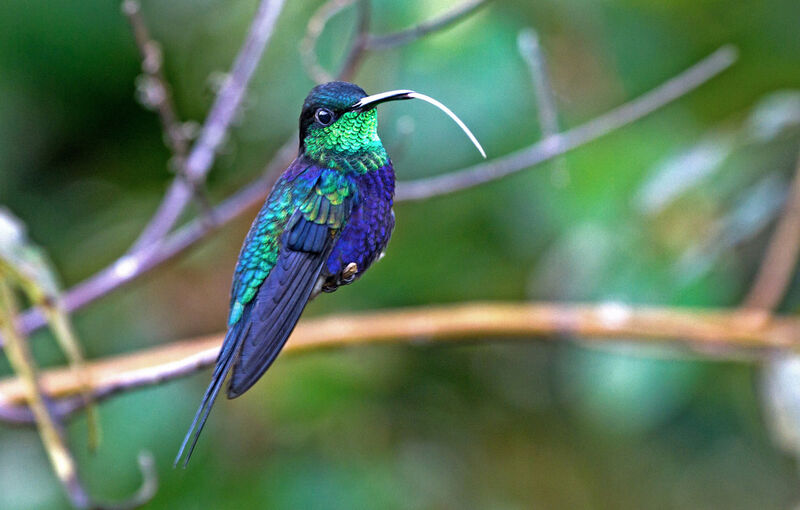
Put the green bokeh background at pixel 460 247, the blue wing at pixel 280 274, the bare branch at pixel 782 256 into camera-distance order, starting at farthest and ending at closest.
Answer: the green bokeh background at pixel 460 247 → the bare branch at pixel 782 256 → the blue wing at pixel 280 274

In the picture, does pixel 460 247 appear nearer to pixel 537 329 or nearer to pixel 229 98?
pixel 537 329

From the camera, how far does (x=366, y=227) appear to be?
1.79ft

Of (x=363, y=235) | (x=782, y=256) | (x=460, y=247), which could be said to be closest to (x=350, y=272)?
(x=363, y=235)

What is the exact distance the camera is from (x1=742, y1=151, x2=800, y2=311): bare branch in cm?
187

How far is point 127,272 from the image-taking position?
1540 mm

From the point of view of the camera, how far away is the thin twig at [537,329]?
171 cm

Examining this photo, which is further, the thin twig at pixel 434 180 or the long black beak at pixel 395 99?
the thin twig at pixel 434 180

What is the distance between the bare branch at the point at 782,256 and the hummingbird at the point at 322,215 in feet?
4.88

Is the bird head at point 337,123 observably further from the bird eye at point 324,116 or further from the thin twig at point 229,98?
the thin twig at point 229,98

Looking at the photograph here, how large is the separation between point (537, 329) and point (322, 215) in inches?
54.2

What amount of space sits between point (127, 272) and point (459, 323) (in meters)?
0.59

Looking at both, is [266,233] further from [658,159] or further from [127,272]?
[658,159]

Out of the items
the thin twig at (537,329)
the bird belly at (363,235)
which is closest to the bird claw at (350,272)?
the bird belly at (363,235)

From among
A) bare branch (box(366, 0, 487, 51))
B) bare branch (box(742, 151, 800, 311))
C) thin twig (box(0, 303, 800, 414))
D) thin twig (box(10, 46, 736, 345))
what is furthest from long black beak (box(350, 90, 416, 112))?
bare branch (box(742, 151, 800, 311))
